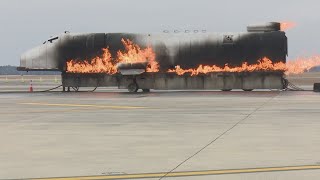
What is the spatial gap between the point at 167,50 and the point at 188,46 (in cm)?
168

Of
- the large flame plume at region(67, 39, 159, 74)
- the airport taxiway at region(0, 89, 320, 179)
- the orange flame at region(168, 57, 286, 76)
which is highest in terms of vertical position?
the large flame plume at region(67, 39, 159, 74)

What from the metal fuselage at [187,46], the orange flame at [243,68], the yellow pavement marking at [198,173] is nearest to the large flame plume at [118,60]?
the metal fuselage at [187,46]

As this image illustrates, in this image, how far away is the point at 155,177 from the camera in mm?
9109

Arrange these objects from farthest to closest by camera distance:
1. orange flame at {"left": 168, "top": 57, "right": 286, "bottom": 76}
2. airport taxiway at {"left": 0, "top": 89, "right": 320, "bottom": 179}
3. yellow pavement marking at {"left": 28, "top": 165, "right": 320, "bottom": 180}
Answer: orange flame at {"left": 168, "top": 57, "right": 286, "bottom": 76} < airport taxiway at {"left": 0, "top": 89, "right": 320, "bottom": 179} < yellow pavement marking at {"left": 28, "top": 165, "right": 320, "bottom": 180}

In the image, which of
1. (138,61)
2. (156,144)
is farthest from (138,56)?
(156,144)

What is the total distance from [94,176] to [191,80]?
35.0 meters

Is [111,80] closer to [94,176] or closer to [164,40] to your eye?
[164,40]

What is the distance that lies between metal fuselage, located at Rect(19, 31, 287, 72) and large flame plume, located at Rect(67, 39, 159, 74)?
0.34m

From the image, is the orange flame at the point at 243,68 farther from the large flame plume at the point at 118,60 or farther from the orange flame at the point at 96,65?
the orange flame at the point at 96,65

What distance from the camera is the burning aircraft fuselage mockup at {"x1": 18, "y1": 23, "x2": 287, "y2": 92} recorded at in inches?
1727

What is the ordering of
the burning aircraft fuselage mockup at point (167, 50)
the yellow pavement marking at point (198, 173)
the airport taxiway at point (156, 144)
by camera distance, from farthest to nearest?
1. the burning aircraft fuselage mockup at point (167, 50)
2. the airport taxiway at point (156, 144)
3. the yellow pavement marking at point (198, 173)

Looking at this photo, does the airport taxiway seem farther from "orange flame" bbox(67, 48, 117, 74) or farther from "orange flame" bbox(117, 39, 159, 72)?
"orange flame" bbox(117, 39, 159, 72)

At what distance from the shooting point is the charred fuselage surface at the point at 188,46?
43.9 m

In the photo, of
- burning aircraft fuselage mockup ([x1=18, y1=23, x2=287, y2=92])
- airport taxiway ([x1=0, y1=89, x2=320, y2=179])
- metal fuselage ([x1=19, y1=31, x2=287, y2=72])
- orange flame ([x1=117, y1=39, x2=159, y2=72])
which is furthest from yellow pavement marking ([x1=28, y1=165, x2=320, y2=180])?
orange flame ([x1=117, y1=39, x2=159, y2=72])
